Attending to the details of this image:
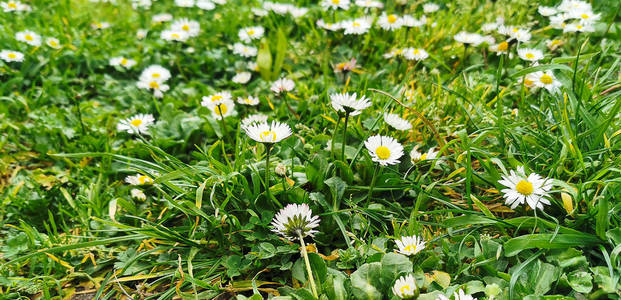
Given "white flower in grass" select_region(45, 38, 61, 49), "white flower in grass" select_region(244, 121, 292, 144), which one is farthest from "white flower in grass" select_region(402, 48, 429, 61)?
"white flower in grass" select_region(45, 38, 61, 49)

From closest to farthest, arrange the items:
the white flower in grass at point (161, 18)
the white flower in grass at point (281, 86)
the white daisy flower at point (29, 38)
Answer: the white flower in grass at point (281, 86), the white daisy flower at point (29, 38), the white flower in grass at point (161, 18)

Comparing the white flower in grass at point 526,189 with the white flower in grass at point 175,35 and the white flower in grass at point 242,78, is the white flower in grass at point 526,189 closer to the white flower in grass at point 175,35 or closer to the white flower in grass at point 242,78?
the white flower in grass at point 242,78

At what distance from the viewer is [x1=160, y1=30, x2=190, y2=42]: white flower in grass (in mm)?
2758

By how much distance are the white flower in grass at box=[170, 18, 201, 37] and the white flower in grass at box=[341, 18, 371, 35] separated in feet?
3.01

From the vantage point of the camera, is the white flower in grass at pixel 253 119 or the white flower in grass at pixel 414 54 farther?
the white flower in grass at pixel 414 54

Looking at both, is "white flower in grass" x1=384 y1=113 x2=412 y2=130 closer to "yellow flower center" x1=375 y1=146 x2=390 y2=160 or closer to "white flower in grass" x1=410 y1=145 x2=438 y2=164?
"white flower in grass" x1=410 y1=145 x2=438 y2=164

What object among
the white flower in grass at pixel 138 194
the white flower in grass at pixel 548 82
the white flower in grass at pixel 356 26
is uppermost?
the white flower in grass at pixel 356 26

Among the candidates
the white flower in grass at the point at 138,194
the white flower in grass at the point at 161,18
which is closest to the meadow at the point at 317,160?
the white flower in grass at the point at 138,194

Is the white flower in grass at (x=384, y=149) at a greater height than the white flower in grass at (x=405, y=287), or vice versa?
the white flower in grass at (x=384, y=149)

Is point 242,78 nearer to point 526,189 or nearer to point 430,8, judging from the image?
point 430,8

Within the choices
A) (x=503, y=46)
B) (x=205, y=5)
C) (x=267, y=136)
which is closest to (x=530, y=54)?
(x=503, y=46)

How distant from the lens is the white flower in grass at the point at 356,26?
102 inches

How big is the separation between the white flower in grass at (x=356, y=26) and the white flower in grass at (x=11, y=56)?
178 cm

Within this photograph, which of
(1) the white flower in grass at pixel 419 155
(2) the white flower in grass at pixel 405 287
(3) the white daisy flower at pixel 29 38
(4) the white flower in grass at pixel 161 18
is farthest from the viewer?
(4) the white flower in grass at pixel 161 18
